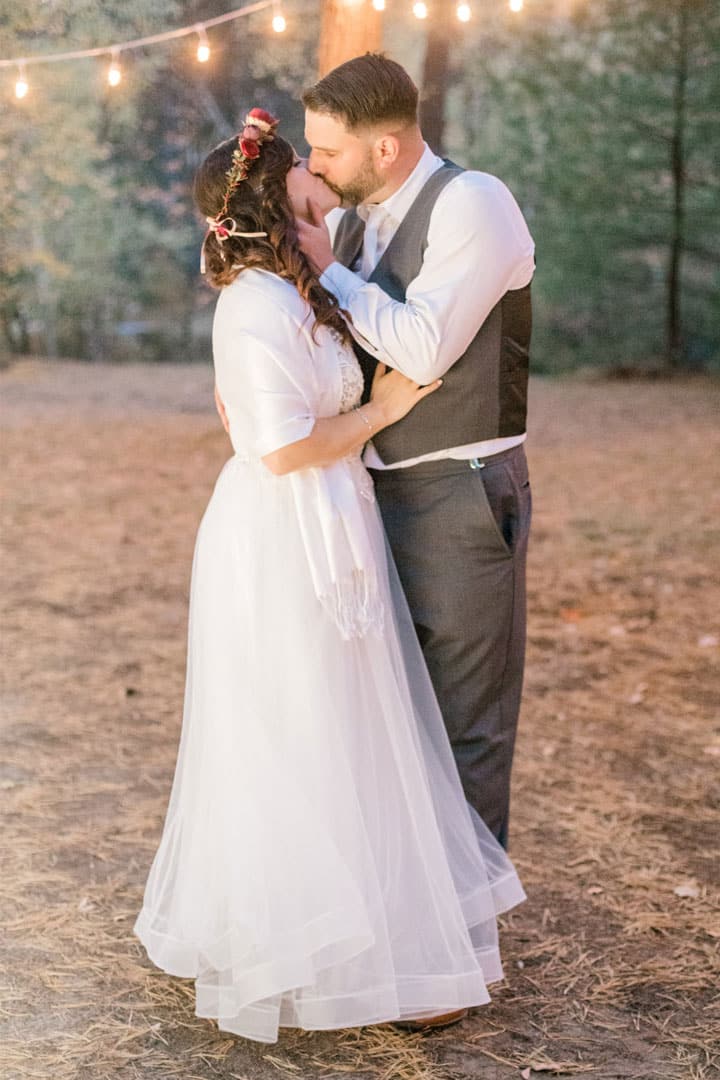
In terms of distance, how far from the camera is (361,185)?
8.81ft

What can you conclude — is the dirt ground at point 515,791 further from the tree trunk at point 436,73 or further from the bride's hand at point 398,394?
the tree trunk at point 436,73

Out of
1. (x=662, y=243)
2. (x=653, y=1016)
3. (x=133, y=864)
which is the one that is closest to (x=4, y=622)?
(x=133, y=864)

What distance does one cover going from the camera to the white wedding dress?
2.55 metres

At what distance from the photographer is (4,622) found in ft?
19.0

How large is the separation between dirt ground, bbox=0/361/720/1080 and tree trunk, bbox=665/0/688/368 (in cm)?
478

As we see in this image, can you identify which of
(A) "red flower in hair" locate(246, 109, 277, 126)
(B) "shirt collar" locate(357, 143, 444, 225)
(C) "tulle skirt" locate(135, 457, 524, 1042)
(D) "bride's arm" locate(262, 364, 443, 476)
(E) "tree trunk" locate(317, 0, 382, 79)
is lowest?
(C) "tulle skirt" locate(135, 457, 524, 1042)

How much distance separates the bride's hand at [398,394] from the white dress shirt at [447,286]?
0.06 m

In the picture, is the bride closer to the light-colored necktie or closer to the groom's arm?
the groom's arm

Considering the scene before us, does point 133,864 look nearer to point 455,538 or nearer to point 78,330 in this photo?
point 455,538

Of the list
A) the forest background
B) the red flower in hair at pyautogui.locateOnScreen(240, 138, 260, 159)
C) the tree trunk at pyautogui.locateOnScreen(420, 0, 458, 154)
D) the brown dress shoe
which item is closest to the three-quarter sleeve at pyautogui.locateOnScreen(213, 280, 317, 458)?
the red flower in hair at pyautogui.locateOnScreen(240, 138, 260, 159)

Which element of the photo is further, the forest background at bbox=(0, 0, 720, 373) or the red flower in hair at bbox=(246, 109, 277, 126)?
the forest background at bbox=(0, 0, 720, 373)

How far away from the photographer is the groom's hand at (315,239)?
8.38 ft

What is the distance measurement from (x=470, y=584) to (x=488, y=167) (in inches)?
424

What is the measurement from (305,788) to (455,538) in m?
0.62
